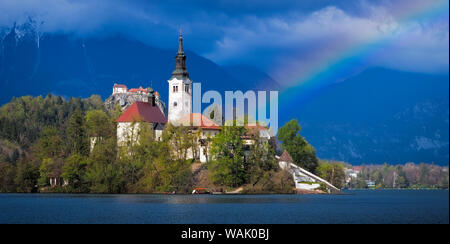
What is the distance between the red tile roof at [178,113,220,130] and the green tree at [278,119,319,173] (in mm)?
13208

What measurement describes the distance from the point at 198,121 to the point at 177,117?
13676 millimetres

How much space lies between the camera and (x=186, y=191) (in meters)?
102

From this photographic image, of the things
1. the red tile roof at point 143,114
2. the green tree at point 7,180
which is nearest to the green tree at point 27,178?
the green tree at point 7,180

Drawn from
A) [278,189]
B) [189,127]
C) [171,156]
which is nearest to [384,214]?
[278,189]

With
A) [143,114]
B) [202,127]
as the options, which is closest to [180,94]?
[143,114]

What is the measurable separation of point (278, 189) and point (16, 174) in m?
45.8

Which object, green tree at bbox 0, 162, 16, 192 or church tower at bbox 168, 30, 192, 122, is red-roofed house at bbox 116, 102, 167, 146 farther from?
green tree at bbox 0, 162, 16, 192

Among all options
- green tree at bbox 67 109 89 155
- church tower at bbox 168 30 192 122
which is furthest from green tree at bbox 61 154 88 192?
church tower at bbox 168 30 192 122

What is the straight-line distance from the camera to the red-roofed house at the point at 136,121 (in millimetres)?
110062

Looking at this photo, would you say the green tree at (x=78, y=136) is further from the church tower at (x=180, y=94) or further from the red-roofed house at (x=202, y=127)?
the church tower at (x=180, y=94)
